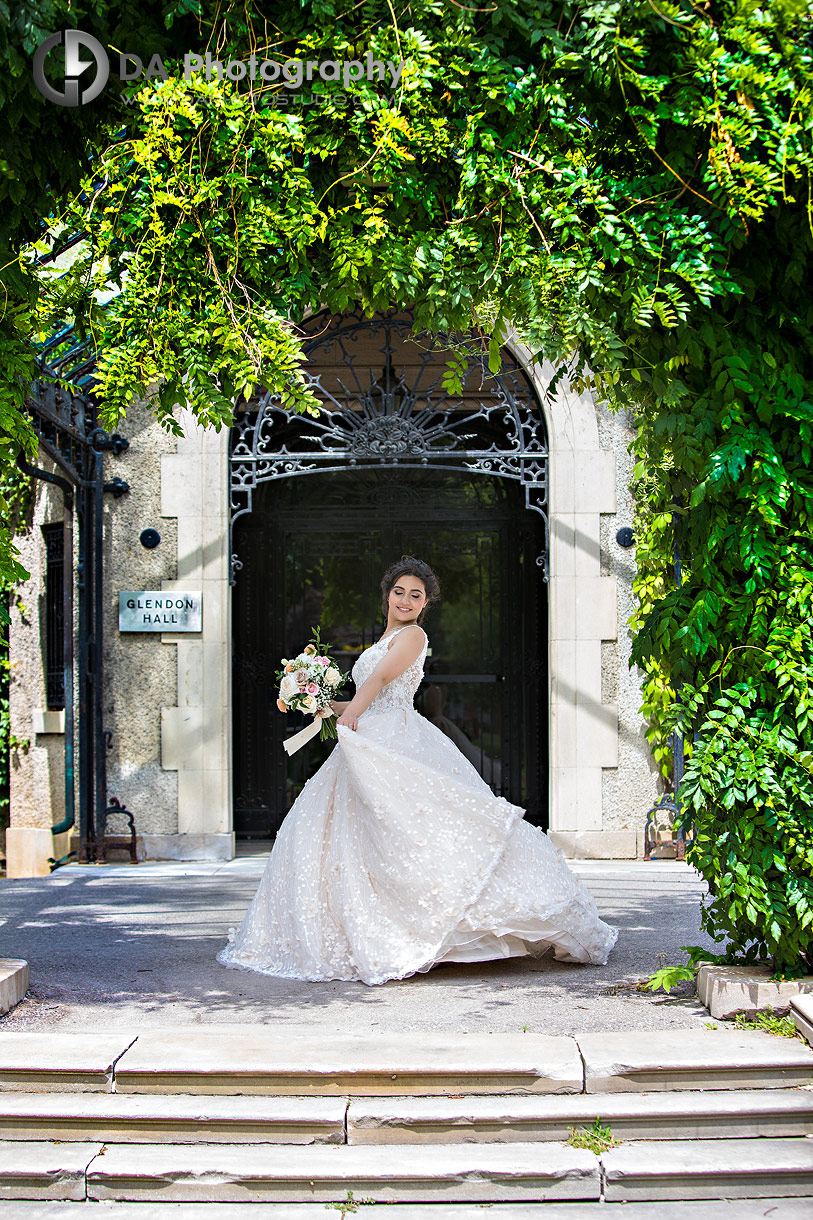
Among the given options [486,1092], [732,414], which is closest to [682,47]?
[732,414]

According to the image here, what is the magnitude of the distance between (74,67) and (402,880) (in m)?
Result: 3.35

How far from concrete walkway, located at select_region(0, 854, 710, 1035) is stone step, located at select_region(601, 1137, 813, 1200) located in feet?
2.33

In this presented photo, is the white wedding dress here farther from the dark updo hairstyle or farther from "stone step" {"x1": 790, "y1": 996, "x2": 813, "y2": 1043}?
"stone step" {"x1": 790, "y1": 996, "x2": 813, "y2": 1043}

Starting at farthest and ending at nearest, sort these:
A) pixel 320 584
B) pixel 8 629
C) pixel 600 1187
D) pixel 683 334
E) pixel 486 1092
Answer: pixel 320 584
pixel 8 629
pixel 683 334
pixel 486 1092
pixel 600 1187

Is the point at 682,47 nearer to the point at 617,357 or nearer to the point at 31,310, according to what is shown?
the point at 617,357

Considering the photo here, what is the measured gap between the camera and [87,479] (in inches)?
330

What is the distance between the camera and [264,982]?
4840 millimetres

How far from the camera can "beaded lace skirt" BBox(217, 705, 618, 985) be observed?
477cm

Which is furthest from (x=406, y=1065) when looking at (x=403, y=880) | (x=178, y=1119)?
(x=403, y=880)

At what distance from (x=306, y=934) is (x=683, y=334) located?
295cm

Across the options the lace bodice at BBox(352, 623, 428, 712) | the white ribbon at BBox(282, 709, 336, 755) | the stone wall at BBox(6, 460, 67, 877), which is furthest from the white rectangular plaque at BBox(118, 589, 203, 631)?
the lace bodice at BBox(352, 623, 428, 712)

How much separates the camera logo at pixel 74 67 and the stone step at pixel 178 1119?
339 centimetres

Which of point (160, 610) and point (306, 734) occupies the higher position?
point (160, 610)

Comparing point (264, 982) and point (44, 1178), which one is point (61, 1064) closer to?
point (44, 1178)
